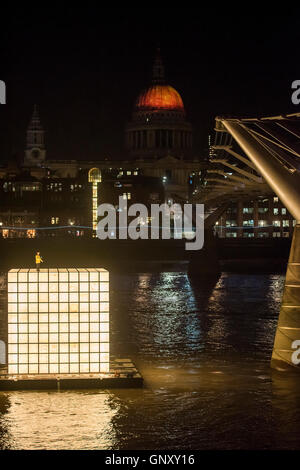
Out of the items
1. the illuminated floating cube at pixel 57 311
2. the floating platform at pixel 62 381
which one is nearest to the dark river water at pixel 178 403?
the floating platform at pixel 62 381

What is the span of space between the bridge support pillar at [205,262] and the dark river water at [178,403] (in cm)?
2893

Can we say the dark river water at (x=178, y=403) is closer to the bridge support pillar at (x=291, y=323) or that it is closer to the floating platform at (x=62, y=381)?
the floating platform at (x=62, y=381)

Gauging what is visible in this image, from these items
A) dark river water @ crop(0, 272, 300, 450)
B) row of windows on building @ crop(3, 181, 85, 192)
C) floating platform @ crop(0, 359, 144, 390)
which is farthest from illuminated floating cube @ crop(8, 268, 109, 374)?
row of windows on building @ crop(3, 181, 85, 192)

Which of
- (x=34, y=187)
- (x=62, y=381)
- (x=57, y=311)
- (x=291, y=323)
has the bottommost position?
(x=62, y=381)

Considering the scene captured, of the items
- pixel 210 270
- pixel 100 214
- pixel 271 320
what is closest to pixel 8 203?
pixel 100 214

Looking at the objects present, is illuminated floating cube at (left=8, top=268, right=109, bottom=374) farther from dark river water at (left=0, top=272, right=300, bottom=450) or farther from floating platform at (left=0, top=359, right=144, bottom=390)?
dark river water at (left=0, top=272, right=300, bottom=450)

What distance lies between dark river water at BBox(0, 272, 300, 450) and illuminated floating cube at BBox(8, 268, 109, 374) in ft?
2.71

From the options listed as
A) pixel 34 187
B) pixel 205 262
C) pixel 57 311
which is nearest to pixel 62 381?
pixel 57 311

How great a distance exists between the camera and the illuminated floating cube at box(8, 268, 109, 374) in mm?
17297

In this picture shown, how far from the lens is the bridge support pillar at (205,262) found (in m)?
59.2

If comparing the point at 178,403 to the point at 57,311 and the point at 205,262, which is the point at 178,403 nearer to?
the point at 57,311

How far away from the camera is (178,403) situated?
1722cm

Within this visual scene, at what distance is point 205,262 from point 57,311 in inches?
1700

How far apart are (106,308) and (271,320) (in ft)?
51.5
